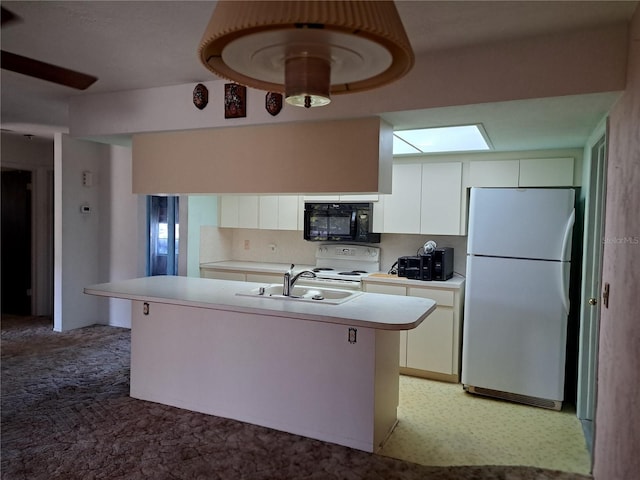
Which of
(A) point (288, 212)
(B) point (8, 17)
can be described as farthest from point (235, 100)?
(A) point (288, 212)

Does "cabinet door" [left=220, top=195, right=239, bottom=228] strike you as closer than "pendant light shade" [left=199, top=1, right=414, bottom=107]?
No

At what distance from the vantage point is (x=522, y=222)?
347 centimetres

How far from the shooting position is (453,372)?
3926 mm

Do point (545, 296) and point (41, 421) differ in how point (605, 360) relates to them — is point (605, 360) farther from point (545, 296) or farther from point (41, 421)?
point (41, 421)

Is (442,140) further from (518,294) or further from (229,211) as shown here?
(229,211)

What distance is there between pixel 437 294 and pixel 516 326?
68 centimetres

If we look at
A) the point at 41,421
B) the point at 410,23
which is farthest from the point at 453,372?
the point at 41,421

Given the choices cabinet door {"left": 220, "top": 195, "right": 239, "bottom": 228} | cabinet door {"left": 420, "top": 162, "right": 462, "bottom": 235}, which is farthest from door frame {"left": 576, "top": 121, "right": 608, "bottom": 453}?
cabinet door {"left": 220, "top": 195, "right": 239, "bottom": 228}

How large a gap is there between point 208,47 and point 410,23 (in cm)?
162

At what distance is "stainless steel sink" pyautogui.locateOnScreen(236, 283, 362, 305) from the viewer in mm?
2992

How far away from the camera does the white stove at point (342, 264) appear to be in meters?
4.32

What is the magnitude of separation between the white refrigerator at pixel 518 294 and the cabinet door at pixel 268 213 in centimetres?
212

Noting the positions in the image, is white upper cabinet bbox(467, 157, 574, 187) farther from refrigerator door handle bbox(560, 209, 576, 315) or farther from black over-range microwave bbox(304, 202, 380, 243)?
black over-range microwave bbox(304, 202, 380, 243)

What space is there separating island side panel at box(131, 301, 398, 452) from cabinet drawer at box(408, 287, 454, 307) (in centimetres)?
97
